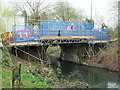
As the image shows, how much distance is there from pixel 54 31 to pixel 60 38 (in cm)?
103

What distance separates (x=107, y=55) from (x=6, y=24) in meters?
12.9

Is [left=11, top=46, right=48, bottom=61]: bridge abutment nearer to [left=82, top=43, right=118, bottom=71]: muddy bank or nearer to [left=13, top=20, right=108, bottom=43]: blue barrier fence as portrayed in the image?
[left=13, top=20, right=108, bottom=43]: blue barrier fence

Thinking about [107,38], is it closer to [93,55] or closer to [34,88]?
[93,55]

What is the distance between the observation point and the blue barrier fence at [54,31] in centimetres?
1230

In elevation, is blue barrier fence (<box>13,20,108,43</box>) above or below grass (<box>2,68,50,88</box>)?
above

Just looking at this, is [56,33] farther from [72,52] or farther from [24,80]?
[24,80]

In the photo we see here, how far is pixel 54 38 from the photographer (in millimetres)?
14789

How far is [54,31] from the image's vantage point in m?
15.3

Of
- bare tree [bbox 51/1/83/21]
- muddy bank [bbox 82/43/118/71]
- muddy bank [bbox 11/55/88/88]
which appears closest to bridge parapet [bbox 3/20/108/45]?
muddy bank [bbox 11/55/88/88]

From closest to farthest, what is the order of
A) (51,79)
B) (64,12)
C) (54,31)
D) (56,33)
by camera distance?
1. (51,79)
2. (54,31)
3. (56,33)
4. (64,12)

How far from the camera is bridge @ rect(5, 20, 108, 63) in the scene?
1227 centimetres

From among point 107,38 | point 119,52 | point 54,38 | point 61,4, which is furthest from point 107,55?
point 61,4

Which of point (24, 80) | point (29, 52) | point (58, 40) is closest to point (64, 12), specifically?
point (58, 40)

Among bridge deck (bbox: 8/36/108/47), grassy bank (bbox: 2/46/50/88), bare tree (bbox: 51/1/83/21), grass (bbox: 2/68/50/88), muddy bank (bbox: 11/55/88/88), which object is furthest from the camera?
bare tree (bbox: 51/1/83/21)
